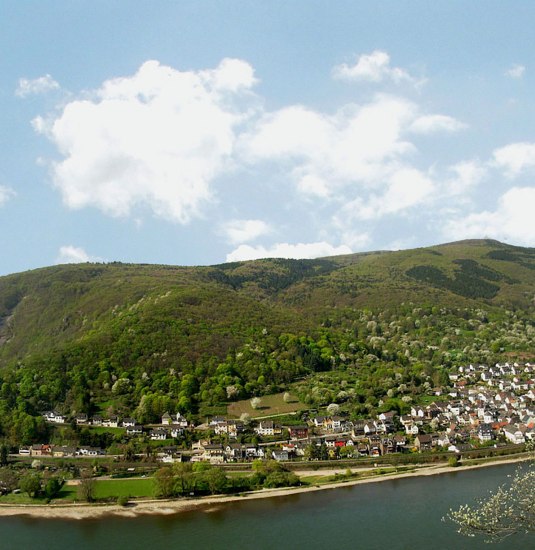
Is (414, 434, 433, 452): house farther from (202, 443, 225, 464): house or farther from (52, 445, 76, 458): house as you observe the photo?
(52, 445, 76, 458): house

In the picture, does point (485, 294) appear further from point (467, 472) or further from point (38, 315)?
point (38, 315)

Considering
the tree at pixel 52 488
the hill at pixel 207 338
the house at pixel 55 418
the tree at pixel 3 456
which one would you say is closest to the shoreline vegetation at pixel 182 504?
the tree at pixel 52 488

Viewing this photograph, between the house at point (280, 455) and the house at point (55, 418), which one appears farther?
the house at point (55, 418)

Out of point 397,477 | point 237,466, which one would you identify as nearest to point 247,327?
point 237,466

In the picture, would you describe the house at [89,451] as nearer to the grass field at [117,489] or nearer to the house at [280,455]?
the grass field at [117,489]

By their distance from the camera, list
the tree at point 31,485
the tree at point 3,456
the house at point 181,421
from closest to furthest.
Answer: the tree at point 31,485
the tree at point 3,456
the house at point 181,421
